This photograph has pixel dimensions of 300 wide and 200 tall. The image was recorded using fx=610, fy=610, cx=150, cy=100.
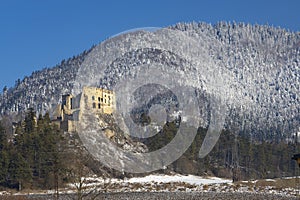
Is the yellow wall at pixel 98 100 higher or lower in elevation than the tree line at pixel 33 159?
higher

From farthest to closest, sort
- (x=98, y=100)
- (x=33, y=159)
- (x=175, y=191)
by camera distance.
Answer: (x=98, y=100)
(x=33, y=159)
(x=175, y=191)

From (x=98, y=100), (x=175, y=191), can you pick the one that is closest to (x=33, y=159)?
(x=175, y=191)

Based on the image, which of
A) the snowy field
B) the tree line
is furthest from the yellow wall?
the snowy field

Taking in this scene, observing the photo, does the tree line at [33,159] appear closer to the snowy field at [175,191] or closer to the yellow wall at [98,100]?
Answer: the snowy field at [175,191]

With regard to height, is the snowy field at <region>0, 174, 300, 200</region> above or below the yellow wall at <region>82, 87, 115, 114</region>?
below

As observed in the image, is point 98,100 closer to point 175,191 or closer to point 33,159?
point 33,159

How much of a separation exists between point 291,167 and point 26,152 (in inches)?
2597

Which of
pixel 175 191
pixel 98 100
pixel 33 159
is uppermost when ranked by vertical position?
pixel 98 100

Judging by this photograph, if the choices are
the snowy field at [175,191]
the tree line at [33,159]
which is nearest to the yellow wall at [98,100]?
the tree line at [33,159]

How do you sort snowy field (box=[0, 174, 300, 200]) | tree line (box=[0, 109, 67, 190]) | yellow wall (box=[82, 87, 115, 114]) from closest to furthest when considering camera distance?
snowy field (box=[0, 174, 300, 200]) < tree line (box=[0, 109, 67, 190]) < yellow wall (box=[82, 87, 115, 114])

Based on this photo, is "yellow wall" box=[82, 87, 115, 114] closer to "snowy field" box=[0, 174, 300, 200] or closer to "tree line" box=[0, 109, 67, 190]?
"tree line" box=[0, 109, 67, 190]

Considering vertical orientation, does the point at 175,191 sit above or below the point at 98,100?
below

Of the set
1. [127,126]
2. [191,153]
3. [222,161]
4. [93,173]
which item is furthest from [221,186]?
[127,126]

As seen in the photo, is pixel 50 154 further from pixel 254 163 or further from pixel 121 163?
Answer: pixel 254 163
